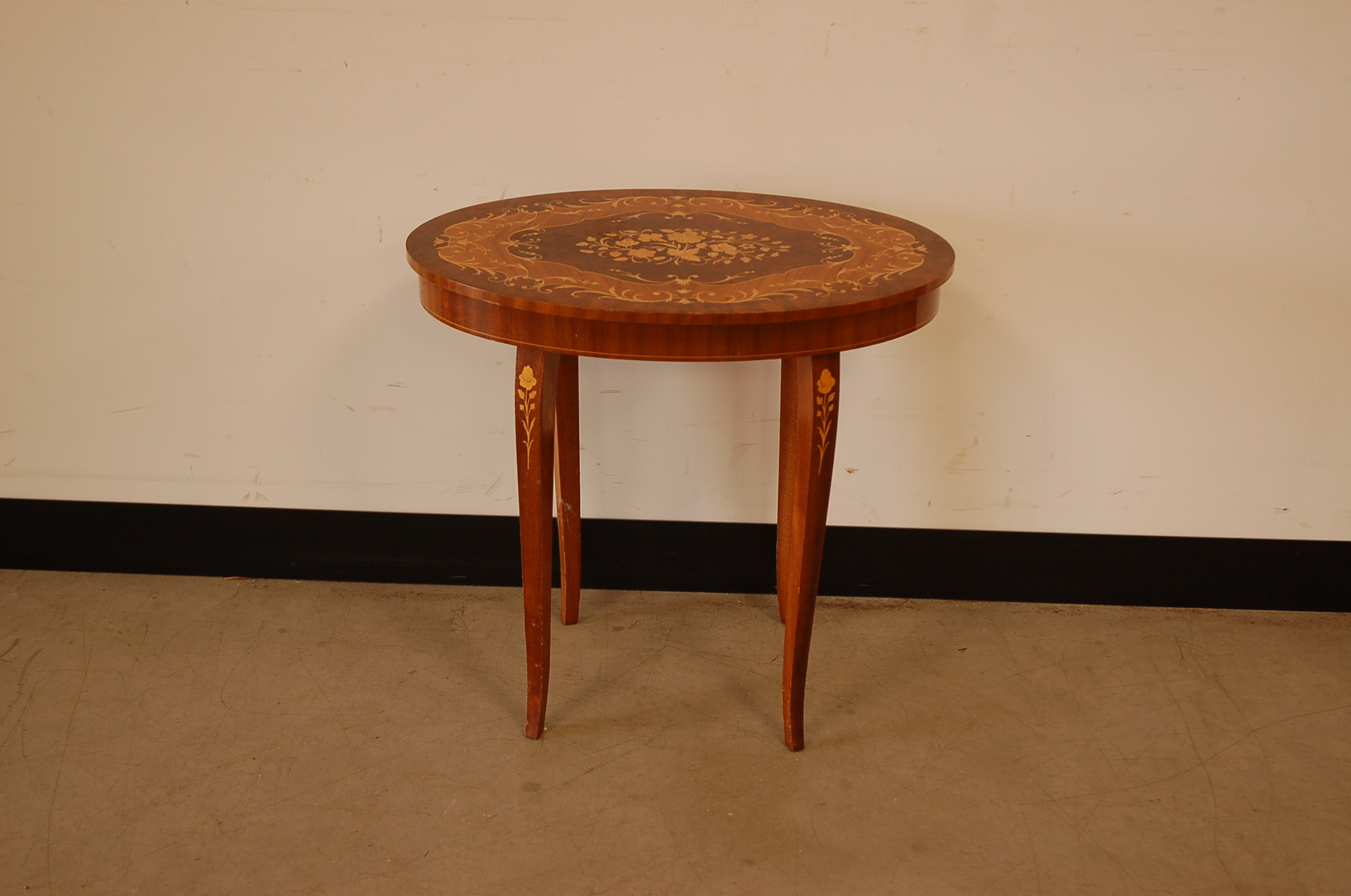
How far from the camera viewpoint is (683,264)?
173cm

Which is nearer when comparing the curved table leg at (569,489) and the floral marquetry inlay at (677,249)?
the floral marquetry inlay at (677,249)

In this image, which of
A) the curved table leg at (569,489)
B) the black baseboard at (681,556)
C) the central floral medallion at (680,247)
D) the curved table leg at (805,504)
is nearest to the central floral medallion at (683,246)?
the central floral medallion at (680,247)

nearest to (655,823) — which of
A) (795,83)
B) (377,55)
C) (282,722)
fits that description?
(282,722)

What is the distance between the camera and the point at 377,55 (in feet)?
7.15

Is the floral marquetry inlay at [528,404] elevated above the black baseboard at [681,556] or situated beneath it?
elevated above

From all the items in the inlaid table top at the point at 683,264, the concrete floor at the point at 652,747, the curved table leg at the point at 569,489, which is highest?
the inlaid table top at the point at 683,264

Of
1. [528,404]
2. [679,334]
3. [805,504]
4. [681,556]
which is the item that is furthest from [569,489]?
[679,334]

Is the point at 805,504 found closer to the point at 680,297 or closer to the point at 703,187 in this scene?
the point at 680,297

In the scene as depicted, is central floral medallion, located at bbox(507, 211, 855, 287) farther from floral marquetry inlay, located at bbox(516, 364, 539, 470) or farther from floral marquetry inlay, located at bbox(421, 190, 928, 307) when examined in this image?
floral marquetry inlay, located at bbox(516, 364, 539, 470)

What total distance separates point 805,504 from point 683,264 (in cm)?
46

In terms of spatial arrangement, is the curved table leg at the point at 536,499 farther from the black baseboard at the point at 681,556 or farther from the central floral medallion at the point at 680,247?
the black baseboard at the point at 681,556

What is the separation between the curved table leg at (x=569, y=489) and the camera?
2.21m

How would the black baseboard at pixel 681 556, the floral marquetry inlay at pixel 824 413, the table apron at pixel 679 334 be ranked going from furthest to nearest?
the black baseboard at pixel 681 556
the floral marquetry inlay at pixel 824 413
the table apron at pixel 679 334

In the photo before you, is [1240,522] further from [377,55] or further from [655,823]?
[377,55]
